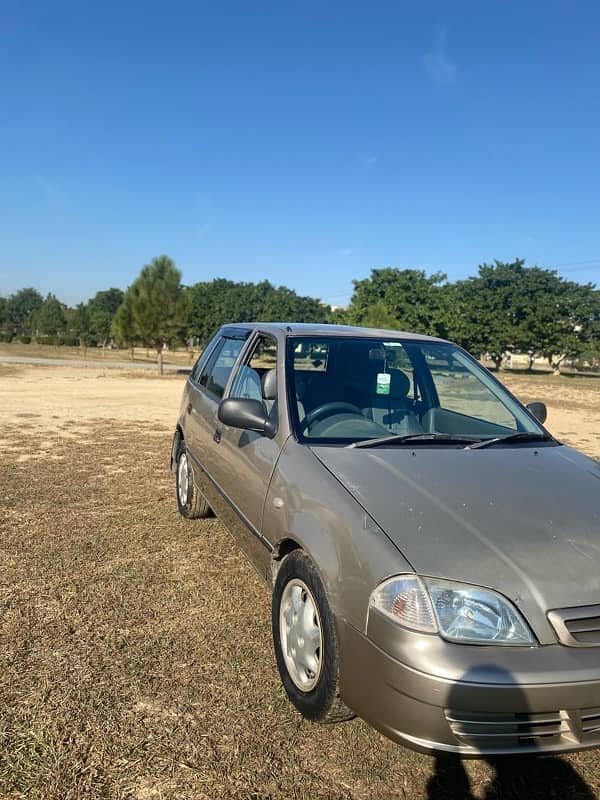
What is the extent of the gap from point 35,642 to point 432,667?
221 cm

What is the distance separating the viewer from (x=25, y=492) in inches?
239

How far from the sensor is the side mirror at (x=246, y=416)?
126 inches

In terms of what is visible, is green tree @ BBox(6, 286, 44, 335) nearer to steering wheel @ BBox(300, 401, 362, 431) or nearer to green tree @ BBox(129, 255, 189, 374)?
green tree @ BBox(129, 255, 189, 374)

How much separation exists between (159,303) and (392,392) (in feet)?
111

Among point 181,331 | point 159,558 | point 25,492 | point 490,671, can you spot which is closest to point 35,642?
point 159,558

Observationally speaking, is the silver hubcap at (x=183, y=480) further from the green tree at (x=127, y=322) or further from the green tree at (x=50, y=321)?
the green tree at (x=50, y=321)

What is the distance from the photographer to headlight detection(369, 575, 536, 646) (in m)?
1.99

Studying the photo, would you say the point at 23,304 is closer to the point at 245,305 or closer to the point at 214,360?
the point at 245,305

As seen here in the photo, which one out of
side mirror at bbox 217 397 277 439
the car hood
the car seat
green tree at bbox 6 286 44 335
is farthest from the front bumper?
green tree at bbox 6 286 44 335

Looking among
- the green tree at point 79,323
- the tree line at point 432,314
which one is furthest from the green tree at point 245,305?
the green tree at point 79,323

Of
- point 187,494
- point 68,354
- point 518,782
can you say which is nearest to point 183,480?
point 187,494

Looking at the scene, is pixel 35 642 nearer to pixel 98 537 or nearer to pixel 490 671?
pixel 98 537

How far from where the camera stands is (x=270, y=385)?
351 centimetres

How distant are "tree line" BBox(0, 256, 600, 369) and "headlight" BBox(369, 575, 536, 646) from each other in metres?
35.4
